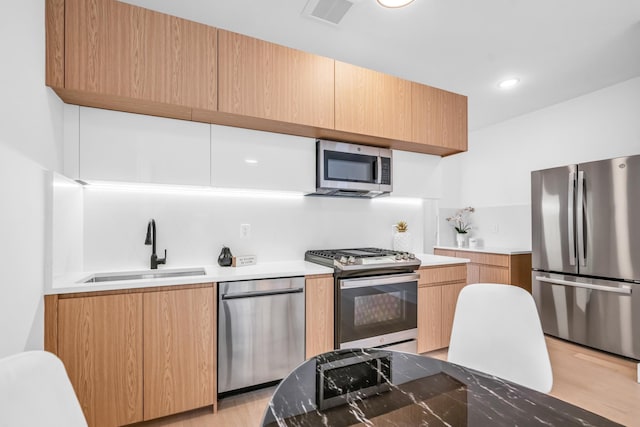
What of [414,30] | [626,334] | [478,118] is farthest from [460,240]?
[414,30]

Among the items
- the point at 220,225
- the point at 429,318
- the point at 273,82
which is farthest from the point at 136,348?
the point at 429,318

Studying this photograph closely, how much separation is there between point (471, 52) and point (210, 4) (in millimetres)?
2145

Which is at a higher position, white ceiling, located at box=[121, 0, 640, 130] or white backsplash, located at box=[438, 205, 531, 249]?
white ceiling, located at box=[121, 0, 640, 130]

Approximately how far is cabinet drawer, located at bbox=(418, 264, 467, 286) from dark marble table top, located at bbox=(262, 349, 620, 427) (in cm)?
169

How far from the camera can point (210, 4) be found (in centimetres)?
206

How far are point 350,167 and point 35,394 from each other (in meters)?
2.34

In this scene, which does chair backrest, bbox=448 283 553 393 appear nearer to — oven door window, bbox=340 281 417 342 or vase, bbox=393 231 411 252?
oven door window, bbox=340 281 417 342

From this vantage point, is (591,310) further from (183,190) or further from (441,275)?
(183,190)

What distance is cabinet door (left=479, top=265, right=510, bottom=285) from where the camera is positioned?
3598 mm

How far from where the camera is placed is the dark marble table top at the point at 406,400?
78cm

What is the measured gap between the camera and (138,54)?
182 cm

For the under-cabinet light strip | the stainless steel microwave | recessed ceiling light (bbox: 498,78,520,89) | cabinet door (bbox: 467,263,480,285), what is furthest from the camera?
cabinet door (bbox: 467,263,480,285)

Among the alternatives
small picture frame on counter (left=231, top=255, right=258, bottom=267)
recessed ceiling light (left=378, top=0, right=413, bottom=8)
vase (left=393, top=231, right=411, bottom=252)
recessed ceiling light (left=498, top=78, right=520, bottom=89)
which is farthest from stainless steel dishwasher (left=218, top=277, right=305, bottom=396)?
recessed ceiling light (left=498, top=78, right=520, bottom=89)

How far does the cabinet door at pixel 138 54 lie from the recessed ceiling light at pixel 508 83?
9.43ft
